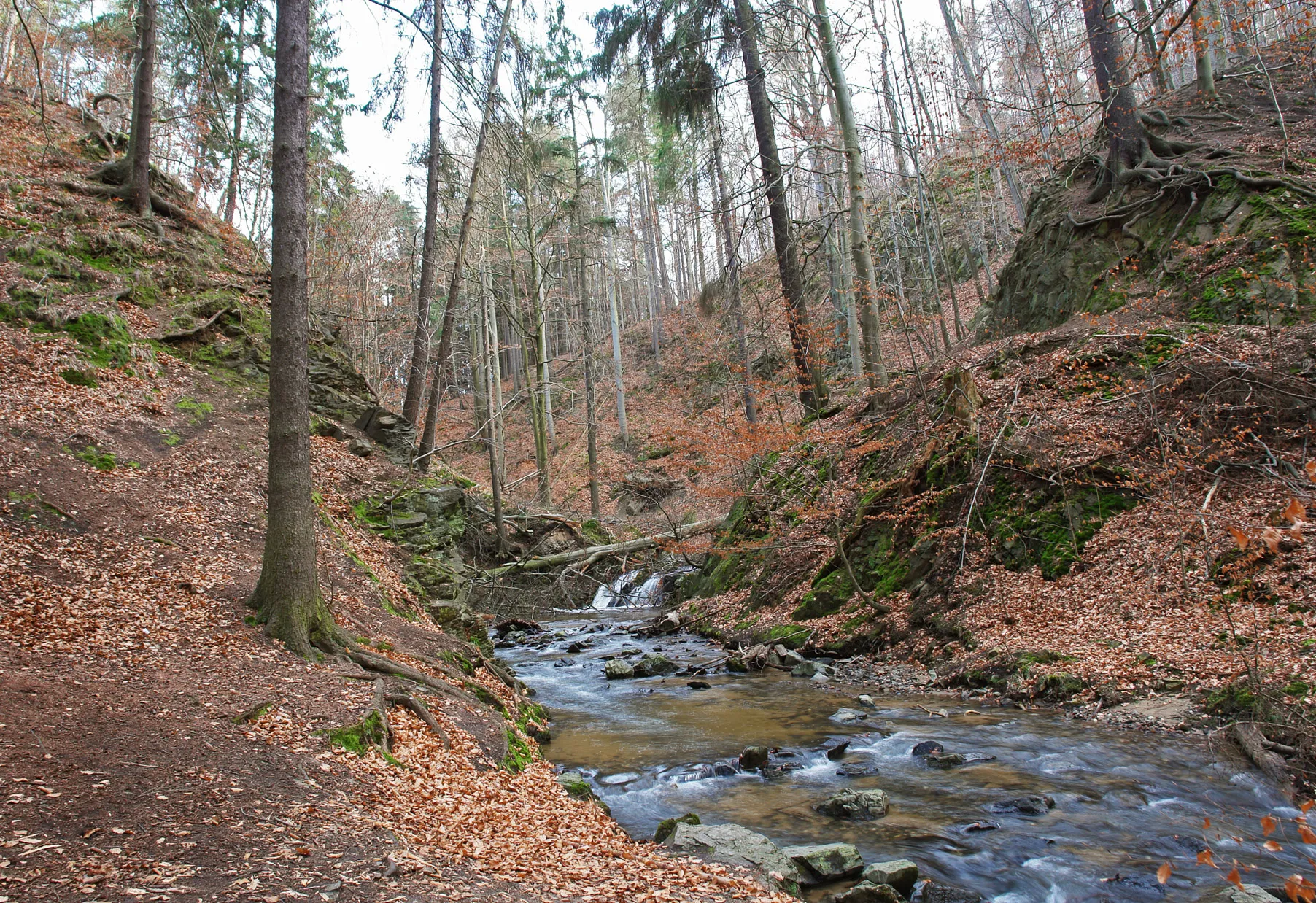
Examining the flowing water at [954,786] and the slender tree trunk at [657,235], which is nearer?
the flowing water at [954,786]

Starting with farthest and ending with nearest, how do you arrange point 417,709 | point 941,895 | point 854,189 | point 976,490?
point 854,189 < point 976,490 < point 417,709 < point 941,895

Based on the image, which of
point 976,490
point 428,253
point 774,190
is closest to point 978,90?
point 774,190

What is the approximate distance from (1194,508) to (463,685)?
28.4 feet

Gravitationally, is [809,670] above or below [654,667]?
below

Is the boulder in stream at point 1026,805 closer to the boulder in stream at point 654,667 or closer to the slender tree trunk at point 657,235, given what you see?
the boulder in stream at point 654,667

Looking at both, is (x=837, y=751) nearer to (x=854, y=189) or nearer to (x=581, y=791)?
(x=581, y=791)

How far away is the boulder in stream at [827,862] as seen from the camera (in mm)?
4832

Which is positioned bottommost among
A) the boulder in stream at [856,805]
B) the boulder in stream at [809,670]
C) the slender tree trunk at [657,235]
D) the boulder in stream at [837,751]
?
the boulder in stream at [856,805]

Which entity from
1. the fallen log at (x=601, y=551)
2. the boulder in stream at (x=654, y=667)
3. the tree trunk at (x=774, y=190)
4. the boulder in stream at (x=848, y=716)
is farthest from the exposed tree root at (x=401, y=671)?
the tree trunk at (x=774, y=190)

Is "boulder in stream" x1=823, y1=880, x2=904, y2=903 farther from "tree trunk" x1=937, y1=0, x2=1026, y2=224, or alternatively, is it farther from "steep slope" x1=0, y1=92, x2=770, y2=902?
"tree trunk" x1=937, y1=0, x2=1026, y2=224

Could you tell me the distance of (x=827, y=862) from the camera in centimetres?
491

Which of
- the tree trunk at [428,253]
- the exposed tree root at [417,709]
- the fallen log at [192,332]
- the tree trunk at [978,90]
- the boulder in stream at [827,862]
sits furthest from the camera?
the tree trunk at [978,90]

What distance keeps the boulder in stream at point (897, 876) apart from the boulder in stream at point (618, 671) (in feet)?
23.1

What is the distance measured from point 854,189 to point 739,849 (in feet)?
40.1
